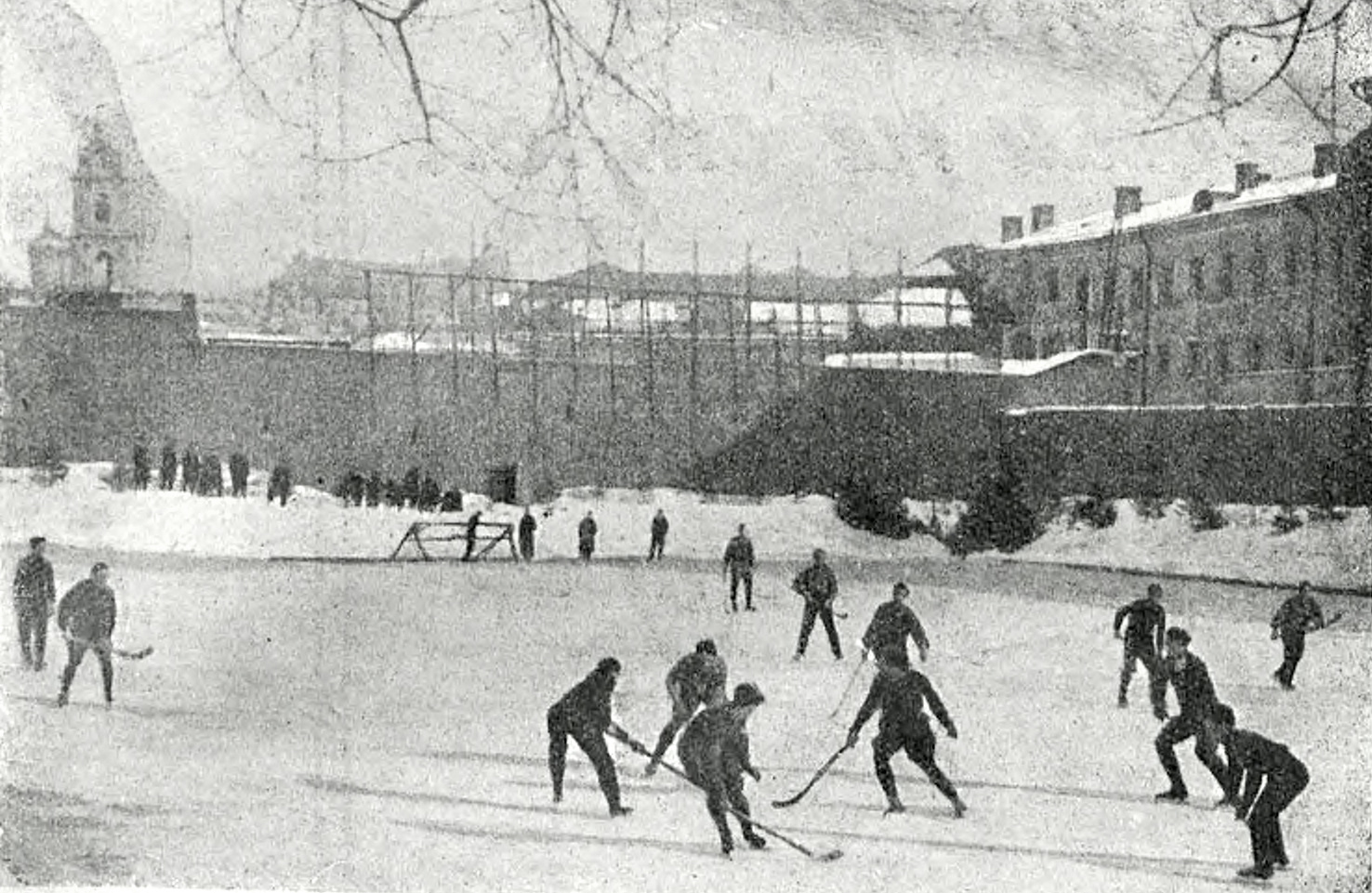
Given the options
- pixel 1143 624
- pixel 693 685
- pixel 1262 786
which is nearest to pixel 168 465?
pixel 693 685

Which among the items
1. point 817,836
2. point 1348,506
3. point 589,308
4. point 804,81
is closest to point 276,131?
point 589,308

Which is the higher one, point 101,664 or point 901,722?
point 101,664

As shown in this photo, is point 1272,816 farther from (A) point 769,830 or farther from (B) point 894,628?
(A) point 769,830

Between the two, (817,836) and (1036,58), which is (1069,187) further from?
(817,836)

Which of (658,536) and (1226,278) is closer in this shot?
(1226,278)

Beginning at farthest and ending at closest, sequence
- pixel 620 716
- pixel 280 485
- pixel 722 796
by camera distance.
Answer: pixel 280 485 < pixel 620 716 < pixel 722 796

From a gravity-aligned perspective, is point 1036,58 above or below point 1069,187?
above
